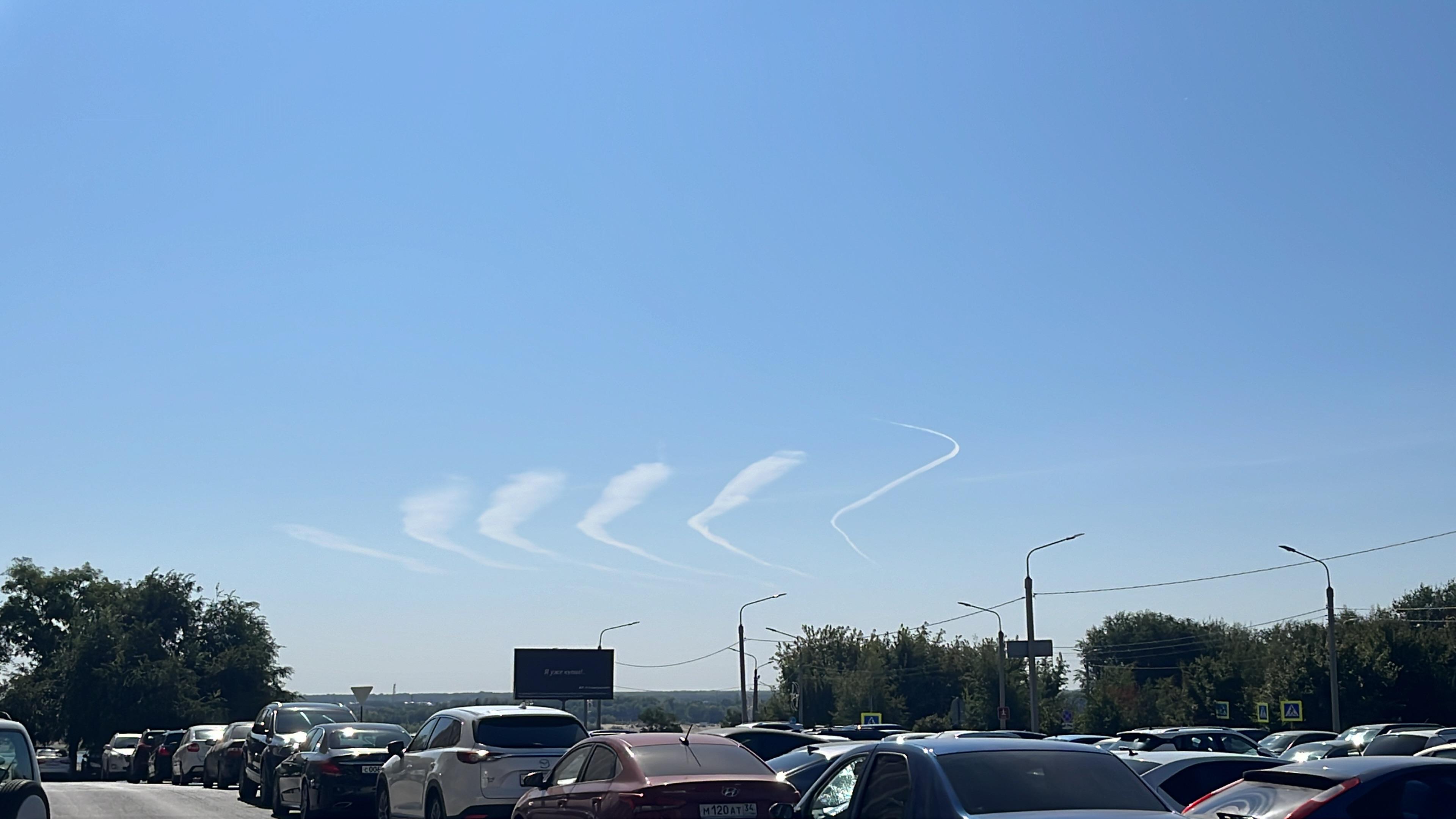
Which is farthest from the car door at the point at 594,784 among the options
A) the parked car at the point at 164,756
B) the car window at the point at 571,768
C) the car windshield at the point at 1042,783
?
the parked car at the point at 164,756

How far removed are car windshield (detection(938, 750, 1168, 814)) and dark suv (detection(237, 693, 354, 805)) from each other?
1882 cm

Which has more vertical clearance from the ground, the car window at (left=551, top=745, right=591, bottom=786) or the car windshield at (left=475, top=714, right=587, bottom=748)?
the car windshield at (left=475, top=714, right=587, bottom=748)

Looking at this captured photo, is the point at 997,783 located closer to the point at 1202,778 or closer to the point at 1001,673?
the point at 1202,778

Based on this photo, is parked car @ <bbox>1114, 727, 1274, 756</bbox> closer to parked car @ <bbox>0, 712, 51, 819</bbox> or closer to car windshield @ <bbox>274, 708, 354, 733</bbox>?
car windshield @ <bbox>274, 708, 354, 733</bbox>

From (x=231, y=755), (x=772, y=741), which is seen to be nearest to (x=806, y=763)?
(x=772, y=741)

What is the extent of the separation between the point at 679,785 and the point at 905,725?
92980 millimetres

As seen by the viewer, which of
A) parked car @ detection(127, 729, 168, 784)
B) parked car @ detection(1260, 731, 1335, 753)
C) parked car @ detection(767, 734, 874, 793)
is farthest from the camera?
parked car @ detection(127, 729, 168, 784)

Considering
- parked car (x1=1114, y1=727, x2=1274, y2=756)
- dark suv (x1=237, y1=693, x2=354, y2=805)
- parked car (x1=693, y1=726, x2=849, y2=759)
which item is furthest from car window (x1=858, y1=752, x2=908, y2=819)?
dark suv (x1=237, y1=693, x2=354, y2=805)

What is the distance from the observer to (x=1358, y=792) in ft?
25.8

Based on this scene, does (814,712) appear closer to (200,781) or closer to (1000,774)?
(200,781)

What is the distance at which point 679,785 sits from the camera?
11.2 meters

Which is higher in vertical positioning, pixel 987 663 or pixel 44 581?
pixel 44 581

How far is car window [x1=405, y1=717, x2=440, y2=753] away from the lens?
56.9ft

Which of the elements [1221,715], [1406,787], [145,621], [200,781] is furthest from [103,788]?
[1221,715]
